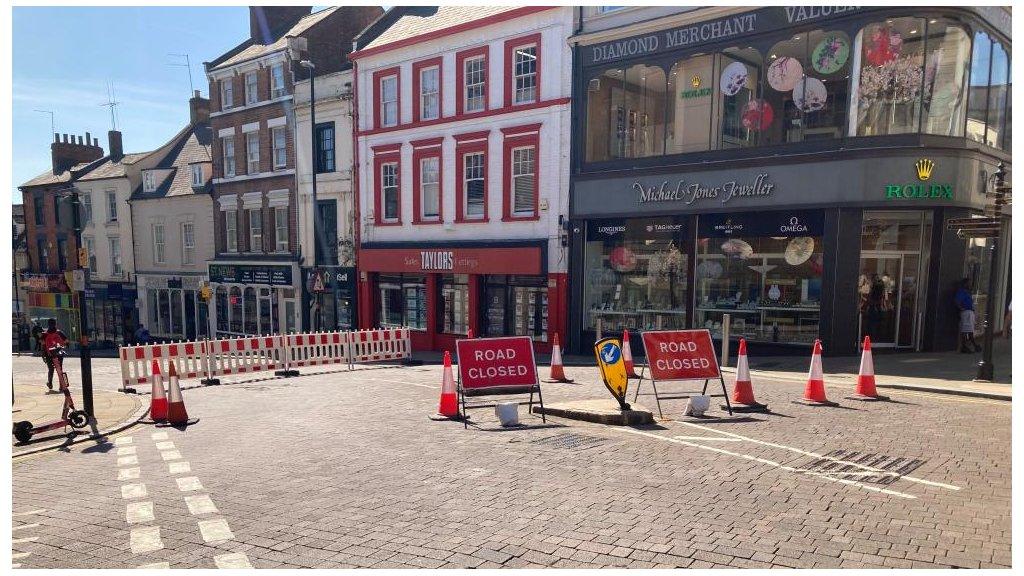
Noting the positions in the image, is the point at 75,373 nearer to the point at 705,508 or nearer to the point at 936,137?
the point at 705,508

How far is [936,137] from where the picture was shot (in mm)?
14023

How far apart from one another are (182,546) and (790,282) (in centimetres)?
1421

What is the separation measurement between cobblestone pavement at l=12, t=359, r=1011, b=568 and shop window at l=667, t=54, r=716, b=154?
30.1 feet

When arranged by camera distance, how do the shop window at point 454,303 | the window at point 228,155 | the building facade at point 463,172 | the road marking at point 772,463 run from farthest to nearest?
the window at point 228,155 < the shop window at point 454,303 < the building facade at point 463,172 < the road marking at point 772,463

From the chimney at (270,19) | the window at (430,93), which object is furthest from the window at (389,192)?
the chimney at (270,19)

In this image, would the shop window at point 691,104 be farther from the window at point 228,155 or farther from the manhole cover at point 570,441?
the window at point 228,155

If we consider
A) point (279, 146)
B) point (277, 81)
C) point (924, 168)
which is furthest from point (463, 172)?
point (924, 168)

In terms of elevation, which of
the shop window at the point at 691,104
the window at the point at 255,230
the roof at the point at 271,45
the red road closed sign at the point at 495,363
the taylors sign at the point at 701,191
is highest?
the roof at the point at 271,45

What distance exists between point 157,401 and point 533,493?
6.98 meters

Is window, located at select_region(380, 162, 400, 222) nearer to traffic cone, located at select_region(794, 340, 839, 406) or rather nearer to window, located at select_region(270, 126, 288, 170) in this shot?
window, located at select_region(270, 126, 288, 170)

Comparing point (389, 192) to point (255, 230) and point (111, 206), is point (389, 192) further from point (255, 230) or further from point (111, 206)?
point (111, 206)

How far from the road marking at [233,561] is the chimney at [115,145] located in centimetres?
3935

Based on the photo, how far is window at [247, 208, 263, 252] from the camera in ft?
92.0

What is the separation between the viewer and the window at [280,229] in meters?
27.0
